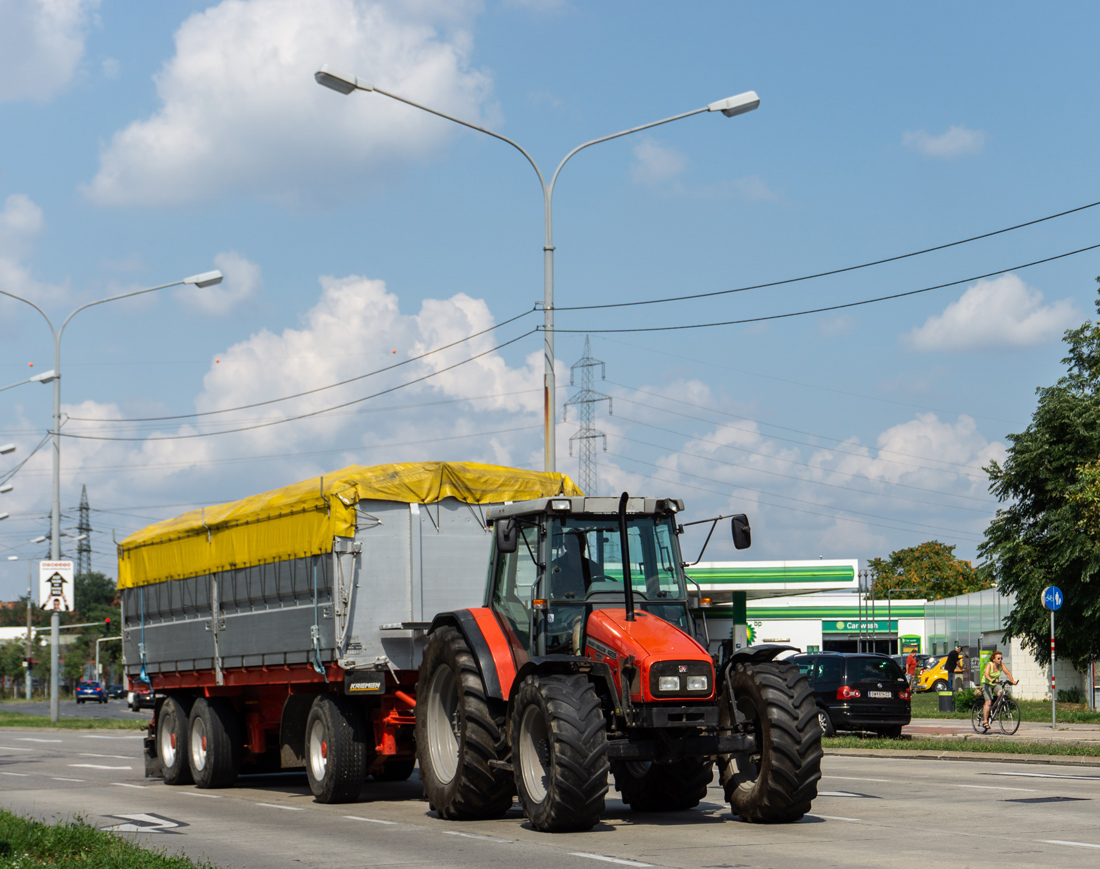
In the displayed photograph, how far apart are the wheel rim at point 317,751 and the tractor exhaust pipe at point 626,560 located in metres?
4.95

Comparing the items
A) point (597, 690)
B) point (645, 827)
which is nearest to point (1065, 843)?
point (645, 827)

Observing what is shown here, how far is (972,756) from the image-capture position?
22734mm

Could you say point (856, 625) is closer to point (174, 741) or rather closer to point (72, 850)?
point (174, 741)

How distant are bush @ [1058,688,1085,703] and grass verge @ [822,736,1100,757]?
18018mm

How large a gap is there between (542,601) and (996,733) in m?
19.4

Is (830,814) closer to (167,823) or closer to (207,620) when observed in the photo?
(167,823)

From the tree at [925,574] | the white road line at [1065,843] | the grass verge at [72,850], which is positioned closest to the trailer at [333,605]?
the grass verge at [72,850]

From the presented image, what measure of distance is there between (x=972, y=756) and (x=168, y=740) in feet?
40.5

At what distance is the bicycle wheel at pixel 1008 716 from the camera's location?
29.0m

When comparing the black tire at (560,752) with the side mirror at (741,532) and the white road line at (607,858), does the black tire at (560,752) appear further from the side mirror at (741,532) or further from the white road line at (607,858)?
the side mirror at (741,532)

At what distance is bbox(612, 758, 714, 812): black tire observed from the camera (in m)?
13.8

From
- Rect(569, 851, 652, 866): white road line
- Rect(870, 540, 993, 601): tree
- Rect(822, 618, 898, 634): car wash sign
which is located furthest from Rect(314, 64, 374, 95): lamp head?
Rect(870, 540, 993, 601): tree

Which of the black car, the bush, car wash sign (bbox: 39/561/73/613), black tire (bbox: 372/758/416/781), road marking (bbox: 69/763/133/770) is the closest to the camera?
black tire (bbox: 372/758/416/781)

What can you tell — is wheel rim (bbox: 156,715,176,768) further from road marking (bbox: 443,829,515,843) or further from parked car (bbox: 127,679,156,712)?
road marking (bbox: 443,829,515,843)
